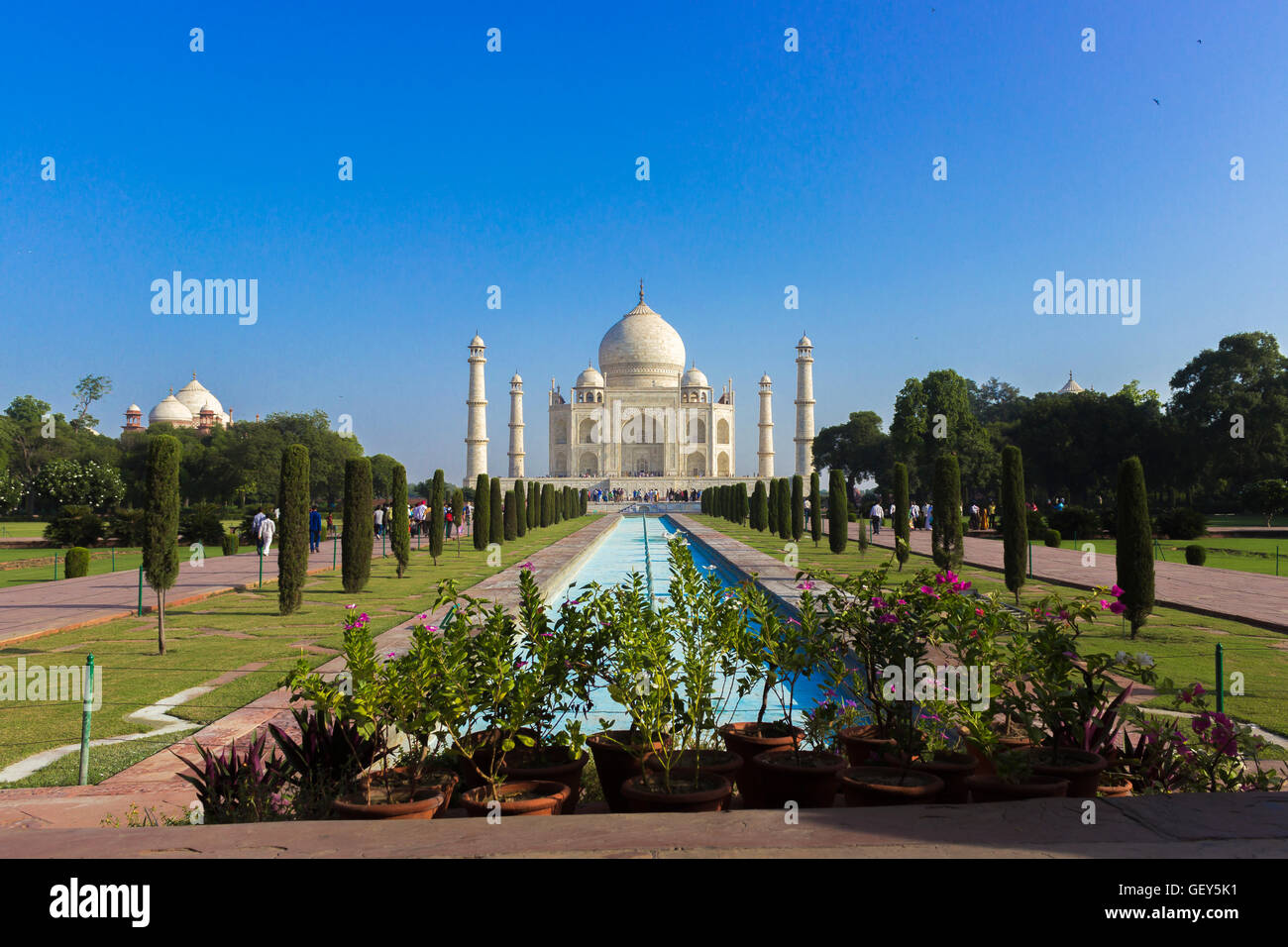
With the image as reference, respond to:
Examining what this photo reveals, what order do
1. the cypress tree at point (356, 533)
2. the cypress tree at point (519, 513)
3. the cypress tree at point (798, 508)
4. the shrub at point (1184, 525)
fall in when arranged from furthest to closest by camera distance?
the cypress tree at point (519, 513), the cypress tree at point (798, 508), the shrub at point (1184, 525), the cypress tree at point (356, 533)

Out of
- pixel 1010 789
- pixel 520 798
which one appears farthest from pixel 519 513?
pixel 1010 789

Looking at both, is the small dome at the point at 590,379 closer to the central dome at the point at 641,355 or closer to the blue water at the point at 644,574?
the central dome at the point at 641,355

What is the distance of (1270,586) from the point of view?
1007 centimetres

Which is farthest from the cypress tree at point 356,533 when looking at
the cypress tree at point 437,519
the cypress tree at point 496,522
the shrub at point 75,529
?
the shrub at point 75,529

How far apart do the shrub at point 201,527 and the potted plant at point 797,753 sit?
58.4 ft

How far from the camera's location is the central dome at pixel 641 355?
55.6m

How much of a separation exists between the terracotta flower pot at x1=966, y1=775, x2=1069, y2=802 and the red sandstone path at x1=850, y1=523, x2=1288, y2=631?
599cm

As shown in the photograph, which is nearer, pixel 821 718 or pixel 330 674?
pixel 821 718

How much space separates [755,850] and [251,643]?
5700 millimetres

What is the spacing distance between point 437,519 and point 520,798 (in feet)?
39.1

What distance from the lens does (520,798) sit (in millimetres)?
2584
